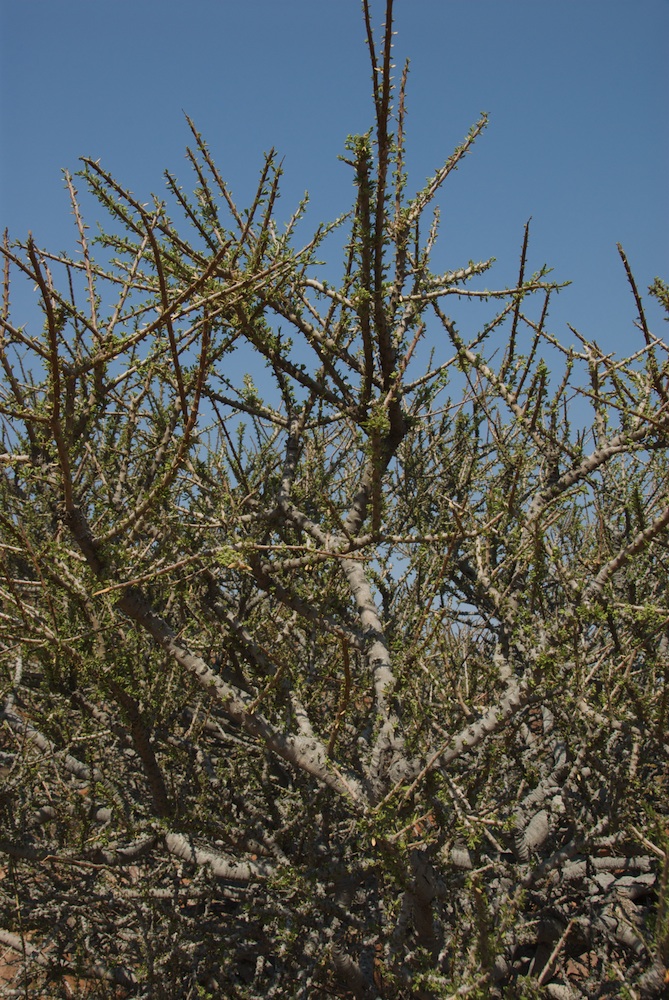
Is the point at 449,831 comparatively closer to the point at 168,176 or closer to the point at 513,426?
the point at 513,426

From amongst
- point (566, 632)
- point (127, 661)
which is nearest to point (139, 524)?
point (127, 661)

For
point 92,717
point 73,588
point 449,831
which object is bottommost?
point 92,717

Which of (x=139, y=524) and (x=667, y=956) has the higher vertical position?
(x=139, y=524)

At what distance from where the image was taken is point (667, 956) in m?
2.35

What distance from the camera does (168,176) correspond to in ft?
10.7

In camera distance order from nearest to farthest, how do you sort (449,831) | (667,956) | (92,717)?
(667,956)
(449,831)
(92,717)

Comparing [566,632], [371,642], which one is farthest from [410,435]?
[566,632]

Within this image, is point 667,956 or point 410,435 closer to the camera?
point 667,956

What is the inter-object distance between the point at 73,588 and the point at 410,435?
10.1ft

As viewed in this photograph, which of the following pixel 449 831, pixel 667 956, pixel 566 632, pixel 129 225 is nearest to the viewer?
pixel 667 956

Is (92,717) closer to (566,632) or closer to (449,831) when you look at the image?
(449,831)

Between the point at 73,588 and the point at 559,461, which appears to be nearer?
the point at 73,588

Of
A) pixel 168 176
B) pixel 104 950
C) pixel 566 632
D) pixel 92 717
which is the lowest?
pixel 104 950

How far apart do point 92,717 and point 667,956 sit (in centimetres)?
319
